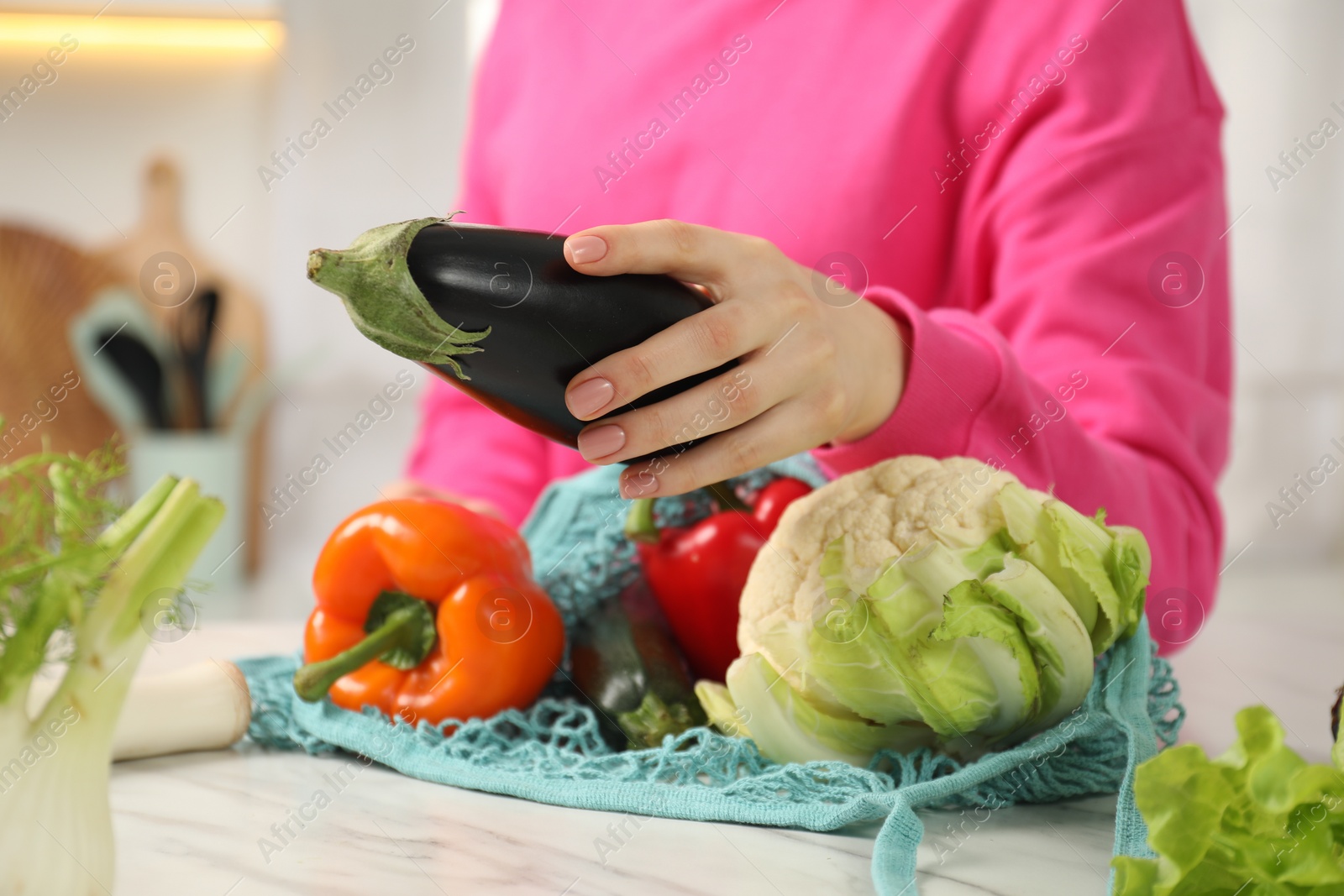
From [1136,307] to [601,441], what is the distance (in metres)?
0.55

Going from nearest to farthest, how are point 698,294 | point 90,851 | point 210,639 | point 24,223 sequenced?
point 90,851, point 698,294, point 210,639, point 24,223

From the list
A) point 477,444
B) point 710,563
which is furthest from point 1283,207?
point 710,563

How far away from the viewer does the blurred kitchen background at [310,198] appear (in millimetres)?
1889

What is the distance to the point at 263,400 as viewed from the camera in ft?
6.79

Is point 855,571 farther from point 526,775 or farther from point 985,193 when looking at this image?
point 985,193

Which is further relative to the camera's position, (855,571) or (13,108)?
(13,108)

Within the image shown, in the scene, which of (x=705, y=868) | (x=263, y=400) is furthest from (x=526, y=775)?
(x=263, y=400)

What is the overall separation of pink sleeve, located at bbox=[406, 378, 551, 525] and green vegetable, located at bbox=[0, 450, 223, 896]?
740 mm

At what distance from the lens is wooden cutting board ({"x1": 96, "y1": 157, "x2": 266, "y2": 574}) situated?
2.04m

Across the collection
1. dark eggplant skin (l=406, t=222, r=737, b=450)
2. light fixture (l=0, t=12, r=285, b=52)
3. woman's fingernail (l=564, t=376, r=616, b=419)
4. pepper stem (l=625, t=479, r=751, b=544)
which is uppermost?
light fixture (l=0, t=12, r=285, b=52)

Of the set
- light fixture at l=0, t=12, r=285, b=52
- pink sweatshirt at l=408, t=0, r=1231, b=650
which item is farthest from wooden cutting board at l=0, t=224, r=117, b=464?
pink sweatshirt at l=408, t=0, r=1231, b=650

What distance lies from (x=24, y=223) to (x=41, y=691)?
1.65m

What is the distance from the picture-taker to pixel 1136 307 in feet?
3.02

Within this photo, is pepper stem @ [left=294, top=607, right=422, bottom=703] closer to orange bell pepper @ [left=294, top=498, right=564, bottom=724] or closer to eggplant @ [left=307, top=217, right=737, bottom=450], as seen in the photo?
orange bell pepper @ [left=294, top=498, right=564, bottom=724]
